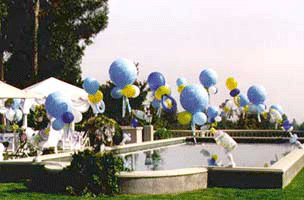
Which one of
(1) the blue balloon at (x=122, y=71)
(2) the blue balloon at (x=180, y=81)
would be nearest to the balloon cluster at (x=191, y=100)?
(1) the blue balloon at (x=122, y=71)

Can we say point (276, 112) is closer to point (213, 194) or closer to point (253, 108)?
point (253, 108)

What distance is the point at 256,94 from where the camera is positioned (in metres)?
19.9

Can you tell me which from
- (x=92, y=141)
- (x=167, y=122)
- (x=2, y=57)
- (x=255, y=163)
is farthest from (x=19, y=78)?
(x=92, y=141)

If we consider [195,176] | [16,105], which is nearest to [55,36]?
[16,105]

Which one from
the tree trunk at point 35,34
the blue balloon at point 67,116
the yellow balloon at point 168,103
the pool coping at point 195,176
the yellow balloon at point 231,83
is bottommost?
the pool coping at point 195,176

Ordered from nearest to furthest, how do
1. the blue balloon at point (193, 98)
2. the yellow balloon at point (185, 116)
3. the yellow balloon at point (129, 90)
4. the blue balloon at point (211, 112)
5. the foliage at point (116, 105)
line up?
the blue balloon at point (193, 98) < the yellow balloon at point (185, 116) < the yellow balloon at point (129, 90) < the blue balloon at point (211, 112) < the foliage at point (116, 105)

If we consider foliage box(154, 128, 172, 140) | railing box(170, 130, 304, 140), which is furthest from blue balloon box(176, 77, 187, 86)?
railing box(170, 130, 304, 140)

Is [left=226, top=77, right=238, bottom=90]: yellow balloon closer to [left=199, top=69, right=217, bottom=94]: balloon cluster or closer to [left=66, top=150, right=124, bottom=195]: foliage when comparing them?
[left=199, top=69, right=217, bottom=94]: balloon cluster

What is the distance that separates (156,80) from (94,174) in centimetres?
711

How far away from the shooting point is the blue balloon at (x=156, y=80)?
1780 cm

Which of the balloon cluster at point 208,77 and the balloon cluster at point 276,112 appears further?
the balloon cluster at point 276,112

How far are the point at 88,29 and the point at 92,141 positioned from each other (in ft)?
93.6

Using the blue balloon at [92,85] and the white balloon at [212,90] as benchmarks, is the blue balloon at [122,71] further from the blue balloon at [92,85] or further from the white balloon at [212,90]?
the white balloon at [212,90]

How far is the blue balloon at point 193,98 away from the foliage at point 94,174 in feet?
10.3
